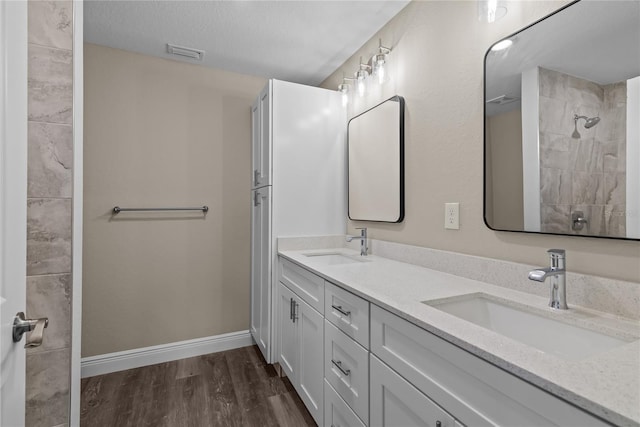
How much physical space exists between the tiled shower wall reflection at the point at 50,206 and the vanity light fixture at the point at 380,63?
57.0 inches

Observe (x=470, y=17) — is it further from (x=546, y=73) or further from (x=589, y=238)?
(x=589, y=238)

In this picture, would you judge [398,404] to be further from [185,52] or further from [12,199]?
[185,52]

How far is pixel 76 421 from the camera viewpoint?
1229 mm

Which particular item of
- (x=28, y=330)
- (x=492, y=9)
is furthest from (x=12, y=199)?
(x=492, y=9)

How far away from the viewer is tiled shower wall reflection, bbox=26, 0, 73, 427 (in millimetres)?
1129

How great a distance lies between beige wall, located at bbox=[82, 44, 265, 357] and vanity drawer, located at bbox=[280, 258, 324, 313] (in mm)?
752

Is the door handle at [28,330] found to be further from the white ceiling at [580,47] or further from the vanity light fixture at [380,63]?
the vanity light fixture at [380,63]

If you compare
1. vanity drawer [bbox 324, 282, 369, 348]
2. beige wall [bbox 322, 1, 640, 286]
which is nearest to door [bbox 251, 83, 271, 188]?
beige wall [bbox 322, 1, 640, 286]

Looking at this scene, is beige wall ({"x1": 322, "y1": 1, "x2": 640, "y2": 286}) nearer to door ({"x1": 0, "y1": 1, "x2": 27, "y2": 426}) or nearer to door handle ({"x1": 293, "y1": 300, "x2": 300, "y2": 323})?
door handle ({"x1": 293, "y1": 300, "x2": 300, "y2": 323})

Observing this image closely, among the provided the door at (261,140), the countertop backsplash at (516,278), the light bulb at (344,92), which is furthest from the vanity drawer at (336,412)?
the light bulb at (344,92)

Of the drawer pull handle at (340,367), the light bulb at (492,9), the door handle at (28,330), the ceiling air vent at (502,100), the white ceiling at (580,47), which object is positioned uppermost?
the light bulb at (492,9)

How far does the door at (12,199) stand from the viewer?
579 mm

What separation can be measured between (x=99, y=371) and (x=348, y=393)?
6.26 feet

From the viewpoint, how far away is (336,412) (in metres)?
1.36
